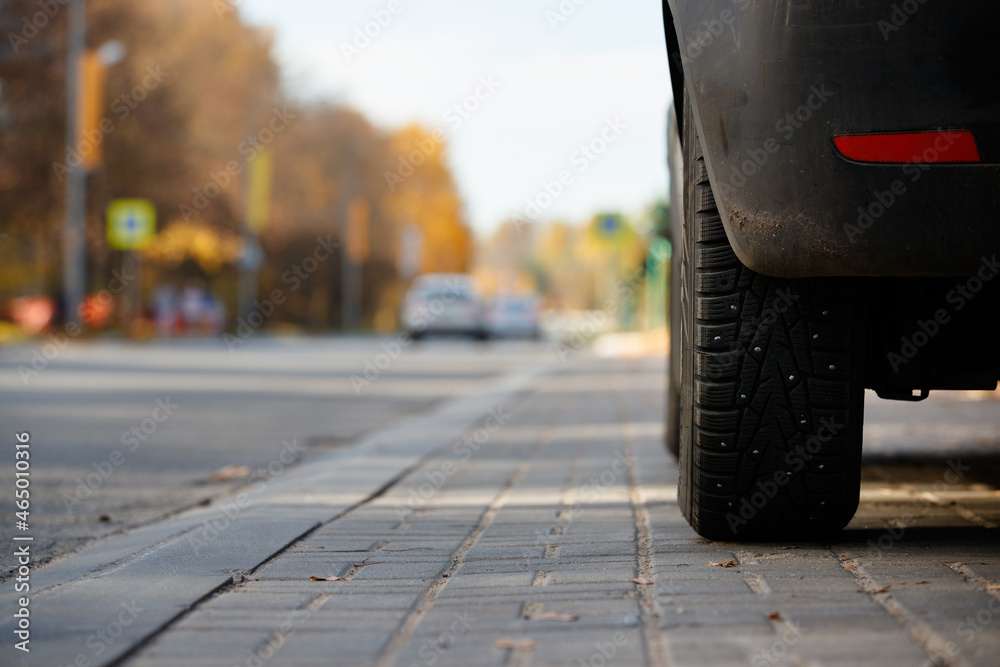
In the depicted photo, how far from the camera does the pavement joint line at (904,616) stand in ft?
7.11

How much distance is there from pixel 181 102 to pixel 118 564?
35404 mm

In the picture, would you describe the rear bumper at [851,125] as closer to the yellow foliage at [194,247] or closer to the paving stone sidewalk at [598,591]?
the paving stone sidewalk at [598,591]

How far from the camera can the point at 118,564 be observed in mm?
3289

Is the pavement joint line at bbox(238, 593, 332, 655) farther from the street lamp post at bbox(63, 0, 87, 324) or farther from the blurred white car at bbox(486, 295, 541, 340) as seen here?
the blurred white car at bbox(486, 295, 541, 340)

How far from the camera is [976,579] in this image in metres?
2.83

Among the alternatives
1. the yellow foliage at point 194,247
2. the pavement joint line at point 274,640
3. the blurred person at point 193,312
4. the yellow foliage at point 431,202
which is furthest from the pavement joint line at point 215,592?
the yellow foliage at point 431,202

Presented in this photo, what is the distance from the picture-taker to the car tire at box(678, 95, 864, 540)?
3.12 metres

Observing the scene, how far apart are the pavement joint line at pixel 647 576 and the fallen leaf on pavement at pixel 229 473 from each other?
2.00 meters

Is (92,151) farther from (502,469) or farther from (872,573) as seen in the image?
(872,573)

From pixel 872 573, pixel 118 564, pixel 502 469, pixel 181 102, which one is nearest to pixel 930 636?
pixel 872 573

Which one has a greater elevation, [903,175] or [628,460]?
[903,175]

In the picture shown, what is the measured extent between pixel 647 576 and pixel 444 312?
989 inches

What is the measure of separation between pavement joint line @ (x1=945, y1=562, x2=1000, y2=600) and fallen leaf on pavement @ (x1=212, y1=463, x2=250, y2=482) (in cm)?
382

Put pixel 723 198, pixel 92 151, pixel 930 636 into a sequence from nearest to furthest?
pixel 930 636, pixel 723 198, pixel 92 151
